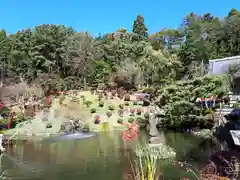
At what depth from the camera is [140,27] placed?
3981cm

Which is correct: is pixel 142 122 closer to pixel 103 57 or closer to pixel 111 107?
pixel 111 107

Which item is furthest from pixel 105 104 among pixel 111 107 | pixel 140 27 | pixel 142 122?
pixel 140 27

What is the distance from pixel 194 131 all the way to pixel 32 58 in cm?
2028

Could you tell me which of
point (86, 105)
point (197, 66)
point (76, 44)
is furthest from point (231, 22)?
point (86, 105)

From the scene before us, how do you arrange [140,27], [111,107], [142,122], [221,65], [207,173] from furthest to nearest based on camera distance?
[140,27] → [111,107] → [142,122] → [221,65] → [207,173]

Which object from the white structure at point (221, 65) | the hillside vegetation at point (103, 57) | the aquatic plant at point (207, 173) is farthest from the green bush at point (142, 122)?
the aquatic plant at point (207, 173)

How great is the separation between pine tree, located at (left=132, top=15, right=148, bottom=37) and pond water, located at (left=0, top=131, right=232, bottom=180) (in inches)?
1044

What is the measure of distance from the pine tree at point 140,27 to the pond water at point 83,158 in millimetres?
26525

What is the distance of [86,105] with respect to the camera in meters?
23.1

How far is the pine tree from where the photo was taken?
1561 inches

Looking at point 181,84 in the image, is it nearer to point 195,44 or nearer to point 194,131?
point 194,131

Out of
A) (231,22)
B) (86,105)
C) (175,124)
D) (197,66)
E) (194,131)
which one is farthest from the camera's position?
(231,22)

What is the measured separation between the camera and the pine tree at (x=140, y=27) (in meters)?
39.7

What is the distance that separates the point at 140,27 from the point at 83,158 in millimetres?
31450
